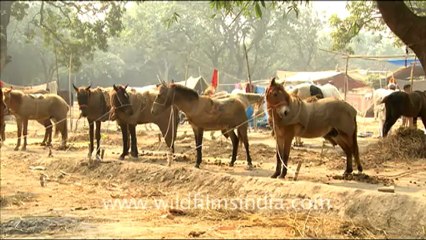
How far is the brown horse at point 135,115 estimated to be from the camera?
14266mm

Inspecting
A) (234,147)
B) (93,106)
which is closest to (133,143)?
(93,106)

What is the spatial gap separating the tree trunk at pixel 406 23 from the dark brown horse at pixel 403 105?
9.77 metres

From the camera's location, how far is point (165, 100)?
12.3 meters

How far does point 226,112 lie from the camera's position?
40.9 feet

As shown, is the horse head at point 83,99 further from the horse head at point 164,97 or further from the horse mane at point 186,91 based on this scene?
the horse mane at point 186,91

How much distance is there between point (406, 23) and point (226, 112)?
22.6ft

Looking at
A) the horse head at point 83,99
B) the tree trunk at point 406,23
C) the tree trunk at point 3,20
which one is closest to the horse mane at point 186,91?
the horse head at point 83,99

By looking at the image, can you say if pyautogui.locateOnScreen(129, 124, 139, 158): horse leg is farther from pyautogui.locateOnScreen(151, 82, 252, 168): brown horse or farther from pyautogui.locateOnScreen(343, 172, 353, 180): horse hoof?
pyautogui.locateOnScreen(343, 172, 353, 180): horse hoof

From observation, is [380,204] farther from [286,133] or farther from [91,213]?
[91,213]

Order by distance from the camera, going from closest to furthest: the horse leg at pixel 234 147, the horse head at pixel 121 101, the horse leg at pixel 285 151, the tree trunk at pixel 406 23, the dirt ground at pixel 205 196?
the tree trunk at pixel 406 23 → the dirt ground at pixel 205 196 → the horse leg at pixel 285 151 → the horse leg at pixel 234 147 → the horse head at pixel 121 101

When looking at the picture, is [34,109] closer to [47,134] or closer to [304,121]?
[47,134]

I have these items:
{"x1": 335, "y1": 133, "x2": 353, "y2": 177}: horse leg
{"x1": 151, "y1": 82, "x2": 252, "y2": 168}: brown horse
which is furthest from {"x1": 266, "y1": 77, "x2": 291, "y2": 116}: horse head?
{"x1": 151, "y1": 82, "x2": 252, "y2": 168}: brown horse

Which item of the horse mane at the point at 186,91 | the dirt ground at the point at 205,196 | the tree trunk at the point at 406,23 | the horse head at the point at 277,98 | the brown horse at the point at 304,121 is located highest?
the tree trunk at the point at 406,23

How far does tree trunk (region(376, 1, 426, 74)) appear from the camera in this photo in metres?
5.62
